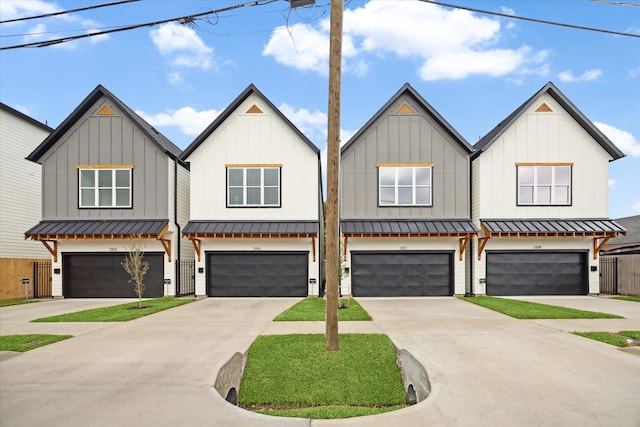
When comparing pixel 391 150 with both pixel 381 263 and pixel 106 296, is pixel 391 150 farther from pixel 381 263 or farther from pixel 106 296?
pixel 106 296

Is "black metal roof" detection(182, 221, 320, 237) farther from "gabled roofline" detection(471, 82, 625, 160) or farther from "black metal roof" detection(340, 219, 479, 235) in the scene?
"gabled roofline" detection(471, 82, 625, 160)

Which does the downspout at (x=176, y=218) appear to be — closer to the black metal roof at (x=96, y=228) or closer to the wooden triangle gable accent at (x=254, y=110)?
the black metal roof at (x=96, y=228)

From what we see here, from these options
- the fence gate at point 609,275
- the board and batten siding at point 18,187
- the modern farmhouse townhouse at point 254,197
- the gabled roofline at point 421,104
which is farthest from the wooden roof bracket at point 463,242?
the board and batten siding at point 18,187

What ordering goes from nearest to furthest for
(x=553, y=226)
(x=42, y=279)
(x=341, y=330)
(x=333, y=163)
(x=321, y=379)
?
(x=321, y=379)
(x=333, y=163)
(x=341, y=330)
(x=553, y=226)
(x=42, y=279)

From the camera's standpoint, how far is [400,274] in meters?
18.5

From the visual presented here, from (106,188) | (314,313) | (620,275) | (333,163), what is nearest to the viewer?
(333,163)

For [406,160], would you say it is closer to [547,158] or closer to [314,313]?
[547,158]

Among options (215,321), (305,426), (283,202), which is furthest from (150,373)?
(283,202)

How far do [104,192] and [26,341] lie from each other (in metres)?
11.0

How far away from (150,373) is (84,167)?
15.7m

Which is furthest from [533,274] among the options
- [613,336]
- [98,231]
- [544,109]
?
[98,231]

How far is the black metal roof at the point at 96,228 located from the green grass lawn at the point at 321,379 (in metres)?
11.5

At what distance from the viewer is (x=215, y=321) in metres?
11.9

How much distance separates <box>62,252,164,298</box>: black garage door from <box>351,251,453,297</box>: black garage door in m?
9.30
